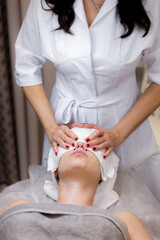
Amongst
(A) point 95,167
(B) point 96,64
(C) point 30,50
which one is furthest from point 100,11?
(A) point 95,167

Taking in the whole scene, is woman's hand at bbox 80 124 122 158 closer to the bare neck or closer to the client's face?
the client's face

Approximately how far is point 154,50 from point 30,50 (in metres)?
0.58

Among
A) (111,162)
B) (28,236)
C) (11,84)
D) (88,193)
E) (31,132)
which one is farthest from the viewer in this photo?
(31,132)

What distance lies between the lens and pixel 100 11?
121 cm

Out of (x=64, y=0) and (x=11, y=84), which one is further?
(x=11, y=84)

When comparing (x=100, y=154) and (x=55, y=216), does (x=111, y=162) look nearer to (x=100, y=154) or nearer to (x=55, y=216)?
(x=100, y=154)

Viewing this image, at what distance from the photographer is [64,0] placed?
1.26 metres

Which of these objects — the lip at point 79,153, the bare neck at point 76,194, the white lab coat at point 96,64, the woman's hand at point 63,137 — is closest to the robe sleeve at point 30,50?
the white lab coat at point 96,64

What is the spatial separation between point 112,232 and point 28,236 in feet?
0.97

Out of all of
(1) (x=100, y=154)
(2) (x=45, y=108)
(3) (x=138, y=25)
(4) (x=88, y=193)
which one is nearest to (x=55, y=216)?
(4) (x=88, y=193)

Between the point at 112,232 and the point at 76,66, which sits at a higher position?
the point at 76,66

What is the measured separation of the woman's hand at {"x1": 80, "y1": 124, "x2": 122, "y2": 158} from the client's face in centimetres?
4

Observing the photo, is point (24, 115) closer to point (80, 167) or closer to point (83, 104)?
point (83, 104)

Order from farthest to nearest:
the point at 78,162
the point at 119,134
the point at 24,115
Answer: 1. the point at 24,115
2. the point at 119,134
3. the point at 78,162
